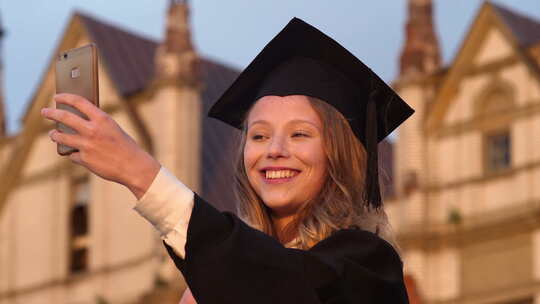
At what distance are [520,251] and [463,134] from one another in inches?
81.6

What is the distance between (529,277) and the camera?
23.7m

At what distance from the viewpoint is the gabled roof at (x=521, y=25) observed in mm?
24328

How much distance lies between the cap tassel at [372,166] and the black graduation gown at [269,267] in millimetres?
243

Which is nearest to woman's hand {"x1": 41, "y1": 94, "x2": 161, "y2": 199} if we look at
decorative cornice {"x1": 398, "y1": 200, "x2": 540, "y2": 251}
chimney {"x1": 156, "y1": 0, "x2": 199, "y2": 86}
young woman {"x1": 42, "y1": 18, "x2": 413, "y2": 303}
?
young woman {"x1": 42, "y1": 18, "x2": 413, "y2": 303}

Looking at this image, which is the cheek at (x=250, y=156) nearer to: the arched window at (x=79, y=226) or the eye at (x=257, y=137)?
the eye at (x=257, y=137)

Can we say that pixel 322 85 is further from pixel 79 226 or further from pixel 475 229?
pixel 79 226

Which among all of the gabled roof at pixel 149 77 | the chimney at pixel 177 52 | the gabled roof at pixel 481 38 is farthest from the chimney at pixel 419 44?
the chimney at pixel 177 52

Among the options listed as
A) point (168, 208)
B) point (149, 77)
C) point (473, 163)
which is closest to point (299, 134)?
point (168, 208)

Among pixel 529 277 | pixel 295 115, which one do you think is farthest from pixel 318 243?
pixel 529 277

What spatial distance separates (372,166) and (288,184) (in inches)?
7.6

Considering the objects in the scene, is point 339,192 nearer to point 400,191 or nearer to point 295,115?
point 295,115

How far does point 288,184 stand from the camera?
13.1 ft

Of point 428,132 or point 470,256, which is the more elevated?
point 428,132

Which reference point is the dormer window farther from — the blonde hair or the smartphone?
the smartphone
